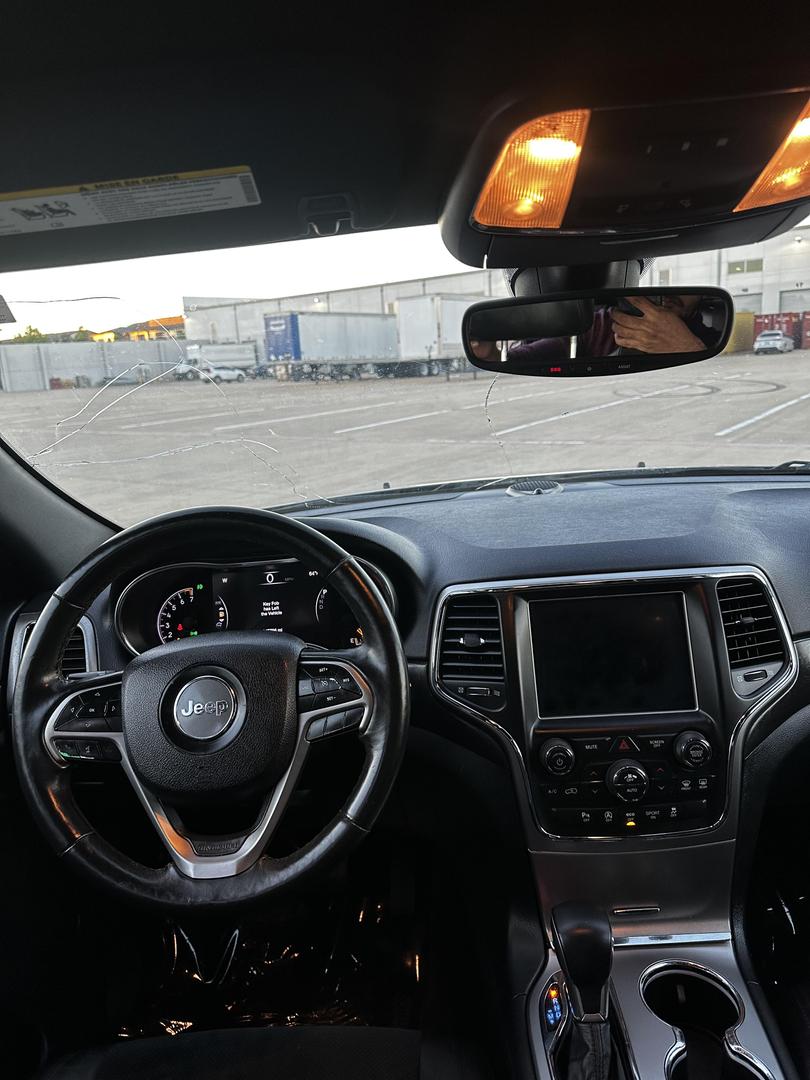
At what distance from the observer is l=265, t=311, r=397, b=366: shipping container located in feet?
8.27

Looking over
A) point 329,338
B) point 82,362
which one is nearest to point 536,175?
point 329,338

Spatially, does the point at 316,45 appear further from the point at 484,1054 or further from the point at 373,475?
the point at 484,1054

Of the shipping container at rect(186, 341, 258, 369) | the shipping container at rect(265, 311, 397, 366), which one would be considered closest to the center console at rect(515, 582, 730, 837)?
the shipping container at rect(265, 311, 397, 366)

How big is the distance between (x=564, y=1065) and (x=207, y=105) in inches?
100.0

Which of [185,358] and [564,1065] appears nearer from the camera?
[564,1065]

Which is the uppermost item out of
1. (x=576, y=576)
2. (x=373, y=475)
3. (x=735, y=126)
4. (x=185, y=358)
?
(x=735, y=126)

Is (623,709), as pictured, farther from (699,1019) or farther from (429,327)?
(429,327)

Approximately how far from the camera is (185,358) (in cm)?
255

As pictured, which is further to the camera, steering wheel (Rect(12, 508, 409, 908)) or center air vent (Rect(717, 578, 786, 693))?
center air vent (Rect(717, 578, 786, 693))

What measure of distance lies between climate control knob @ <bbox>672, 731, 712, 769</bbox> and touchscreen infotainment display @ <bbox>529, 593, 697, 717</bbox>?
9cm

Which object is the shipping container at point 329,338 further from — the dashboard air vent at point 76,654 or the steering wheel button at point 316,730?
the steering wheel button at point 316,730

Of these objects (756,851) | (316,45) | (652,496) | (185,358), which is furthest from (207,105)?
(756,851)

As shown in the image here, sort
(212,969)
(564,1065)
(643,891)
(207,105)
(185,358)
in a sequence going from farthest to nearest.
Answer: (212,969) → (643,891) → (185,358) → (564,1065) → (207,105)

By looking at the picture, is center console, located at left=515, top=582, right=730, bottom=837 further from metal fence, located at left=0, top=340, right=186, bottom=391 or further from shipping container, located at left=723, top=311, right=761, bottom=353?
metal fence, located at left=0, top=340, right=186, bottom=391
